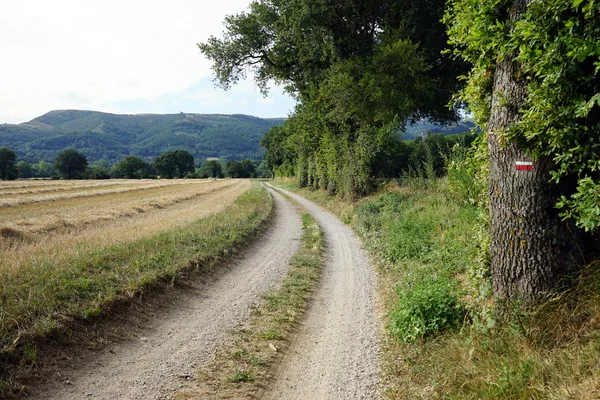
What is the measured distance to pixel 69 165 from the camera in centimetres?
10538

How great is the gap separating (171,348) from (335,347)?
274 cm

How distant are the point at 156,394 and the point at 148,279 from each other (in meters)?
3.69

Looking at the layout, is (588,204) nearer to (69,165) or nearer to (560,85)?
(560,85)

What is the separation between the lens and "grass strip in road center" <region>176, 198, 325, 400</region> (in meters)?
4.64

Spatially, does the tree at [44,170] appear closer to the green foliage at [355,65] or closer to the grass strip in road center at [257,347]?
the green foliage at [355,65]

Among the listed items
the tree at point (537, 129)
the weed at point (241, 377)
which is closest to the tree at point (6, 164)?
the weed at point (241, 377)

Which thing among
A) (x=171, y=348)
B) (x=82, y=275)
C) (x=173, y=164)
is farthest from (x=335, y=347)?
(x=173, y=164)

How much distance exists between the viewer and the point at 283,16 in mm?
20953

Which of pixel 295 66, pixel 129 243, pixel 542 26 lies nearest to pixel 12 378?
pixel 129 243

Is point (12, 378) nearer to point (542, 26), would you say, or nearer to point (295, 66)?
point (542, 26)

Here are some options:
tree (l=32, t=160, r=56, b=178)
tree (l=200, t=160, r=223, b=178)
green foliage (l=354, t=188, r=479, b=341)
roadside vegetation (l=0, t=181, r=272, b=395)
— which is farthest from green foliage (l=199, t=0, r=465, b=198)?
tree (l=32, t=160, r=56, b=178)

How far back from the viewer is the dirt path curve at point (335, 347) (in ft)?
15.5

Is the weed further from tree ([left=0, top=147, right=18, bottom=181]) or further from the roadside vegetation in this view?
tree ([left=0, top=147, right=18, bottom=181])

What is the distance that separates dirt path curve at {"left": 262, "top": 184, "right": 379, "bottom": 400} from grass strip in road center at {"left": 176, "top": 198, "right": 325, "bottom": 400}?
23 centimetres
